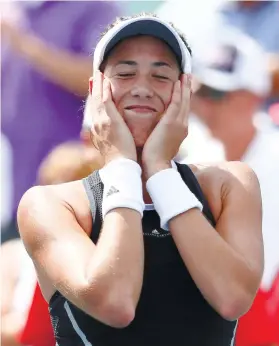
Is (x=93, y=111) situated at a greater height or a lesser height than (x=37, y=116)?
lesser

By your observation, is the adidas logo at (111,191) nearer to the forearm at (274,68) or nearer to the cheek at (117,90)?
the cheek at (117,90)

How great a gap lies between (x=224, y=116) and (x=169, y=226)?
164cm

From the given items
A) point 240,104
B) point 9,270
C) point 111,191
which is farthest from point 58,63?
point 111,191

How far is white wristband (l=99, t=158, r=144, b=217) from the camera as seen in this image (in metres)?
1.50

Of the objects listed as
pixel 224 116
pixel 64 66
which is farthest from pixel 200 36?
pixel 64 66

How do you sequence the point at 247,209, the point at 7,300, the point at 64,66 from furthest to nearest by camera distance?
the point at 64,66
the point at 7,300
the point at 247,209

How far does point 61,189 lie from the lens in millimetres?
1659

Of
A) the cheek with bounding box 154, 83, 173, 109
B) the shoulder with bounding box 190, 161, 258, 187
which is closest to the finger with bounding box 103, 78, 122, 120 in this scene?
the cheek with bounding box 154, 83, 173, 109

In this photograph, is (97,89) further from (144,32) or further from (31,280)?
(31,280)

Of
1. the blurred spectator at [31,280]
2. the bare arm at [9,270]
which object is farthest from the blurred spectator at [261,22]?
the bare arm at [9,270]

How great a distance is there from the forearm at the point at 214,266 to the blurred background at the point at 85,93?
1275mm

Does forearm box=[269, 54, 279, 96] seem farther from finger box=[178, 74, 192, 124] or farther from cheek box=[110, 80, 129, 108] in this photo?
cheek box=[110, 80, 129, 108]

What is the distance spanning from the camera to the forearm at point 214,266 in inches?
57.3

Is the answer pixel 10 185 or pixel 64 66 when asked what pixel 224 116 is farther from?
pixel 10 185
